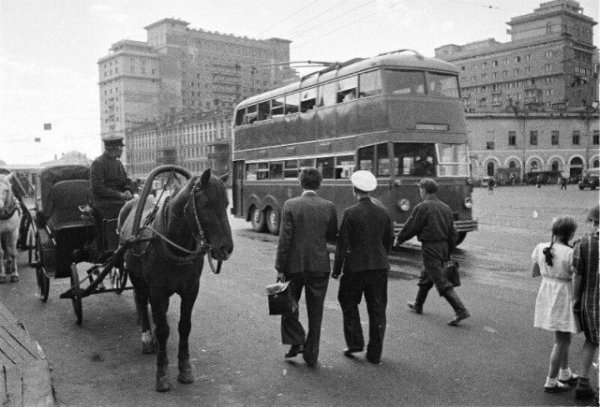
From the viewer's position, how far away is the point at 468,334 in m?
6.82

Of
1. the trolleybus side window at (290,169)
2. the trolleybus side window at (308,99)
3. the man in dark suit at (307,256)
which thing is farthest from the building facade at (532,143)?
the man in dark suit at (307,256)

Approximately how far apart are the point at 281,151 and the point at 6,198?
30.4 feet

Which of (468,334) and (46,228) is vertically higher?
(46,228)

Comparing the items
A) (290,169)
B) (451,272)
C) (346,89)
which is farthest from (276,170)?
(451,272)

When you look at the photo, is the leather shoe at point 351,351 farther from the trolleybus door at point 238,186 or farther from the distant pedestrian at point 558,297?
the trolleybus door at point 238,186

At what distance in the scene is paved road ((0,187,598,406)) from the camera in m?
4.94

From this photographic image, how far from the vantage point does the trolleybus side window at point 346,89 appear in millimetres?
14773

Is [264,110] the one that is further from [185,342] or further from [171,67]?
[171,67]

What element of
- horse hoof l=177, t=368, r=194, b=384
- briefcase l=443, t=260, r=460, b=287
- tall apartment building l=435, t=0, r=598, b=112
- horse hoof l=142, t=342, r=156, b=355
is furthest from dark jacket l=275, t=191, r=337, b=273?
tall apartment building l=435, t=0, r=598, b=112

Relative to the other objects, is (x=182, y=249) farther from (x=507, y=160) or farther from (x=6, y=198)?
(x=507, y=160)

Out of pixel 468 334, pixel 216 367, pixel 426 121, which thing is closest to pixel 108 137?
pixel 216 367

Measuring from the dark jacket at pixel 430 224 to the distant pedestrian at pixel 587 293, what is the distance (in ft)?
8.68

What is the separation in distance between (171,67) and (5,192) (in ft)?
388

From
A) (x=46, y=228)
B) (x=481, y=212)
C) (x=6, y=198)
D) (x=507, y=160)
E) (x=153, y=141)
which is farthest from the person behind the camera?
(x=153, y=141)
